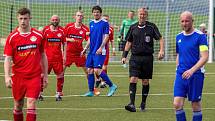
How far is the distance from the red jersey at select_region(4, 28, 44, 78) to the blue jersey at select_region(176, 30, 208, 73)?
2.25 m

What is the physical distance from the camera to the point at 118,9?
114ft

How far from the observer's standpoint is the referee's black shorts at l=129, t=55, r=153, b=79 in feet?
43.0

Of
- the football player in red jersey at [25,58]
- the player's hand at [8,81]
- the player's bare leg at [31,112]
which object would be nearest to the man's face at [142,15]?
the football player in red jersey at [25,58]

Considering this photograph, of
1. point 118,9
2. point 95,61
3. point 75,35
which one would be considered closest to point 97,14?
point 95,61

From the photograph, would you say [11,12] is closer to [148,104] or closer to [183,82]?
[148,104]

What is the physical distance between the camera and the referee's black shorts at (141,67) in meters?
13.1

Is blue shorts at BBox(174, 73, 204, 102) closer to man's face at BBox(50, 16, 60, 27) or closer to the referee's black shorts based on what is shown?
the referee's black shorts

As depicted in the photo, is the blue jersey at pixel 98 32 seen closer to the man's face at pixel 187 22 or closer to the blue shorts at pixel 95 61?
the blue shorts at pixel 95 61

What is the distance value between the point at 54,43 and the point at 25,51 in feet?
17.2

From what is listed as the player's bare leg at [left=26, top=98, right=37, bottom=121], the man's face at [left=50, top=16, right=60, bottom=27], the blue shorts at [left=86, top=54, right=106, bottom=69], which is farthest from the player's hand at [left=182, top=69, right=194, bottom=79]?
the blue shorts at [left=86, top=54, right=106, bottom=69]

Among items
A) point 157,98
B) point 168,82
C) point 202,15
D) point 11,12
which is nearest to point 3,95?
point 157,98

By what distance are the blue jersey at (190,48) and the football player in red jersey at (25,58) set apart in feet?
7.23

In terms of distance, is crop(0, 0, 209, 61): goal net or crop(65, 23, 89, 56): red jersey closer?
crop(65, 23, 89, 56): red jersey

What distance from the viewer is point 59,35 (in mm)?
15133
